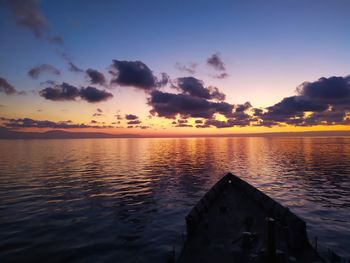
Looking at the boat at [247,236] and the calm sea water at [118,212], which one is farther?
the calm sea water at [118,212]

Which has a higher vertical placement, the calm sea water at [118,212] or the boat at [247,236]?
the boat at [247,236]

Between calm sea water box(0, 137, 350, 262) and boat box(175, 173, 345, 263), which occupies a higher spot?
boat box(175, 173, 345, 263)

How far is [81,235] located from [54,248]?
2483mm

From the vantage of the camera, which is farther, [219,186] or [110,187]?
[110,187]

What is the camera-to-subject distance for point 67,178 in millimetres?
44156

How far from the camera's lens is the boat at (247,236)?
490 inches

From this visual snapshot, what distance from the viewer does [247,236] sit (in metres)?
13.6

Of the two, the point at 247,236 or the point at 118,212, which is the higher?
the point at 247,236

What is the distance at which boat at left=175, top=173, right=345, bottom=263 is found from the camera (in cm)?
1245

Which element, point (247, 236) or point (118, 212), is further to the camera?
point (118, 212)

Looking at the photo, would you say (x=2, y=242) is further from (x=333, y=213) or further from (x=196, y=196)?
(x=333, y=213)

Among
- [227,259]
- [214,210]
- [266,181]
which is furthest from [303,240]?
[266,181]

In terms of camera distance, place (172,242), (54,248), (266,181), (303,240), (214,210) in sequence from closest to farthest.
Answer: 1. (303,240)
2. (54,248)
3. (172,242)
4. (214,210)
5. (266,181)

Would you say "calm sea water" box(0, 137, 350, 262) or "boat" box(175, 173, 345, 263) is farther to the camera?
"calm sea water" box(0, 137, 350, 262)
